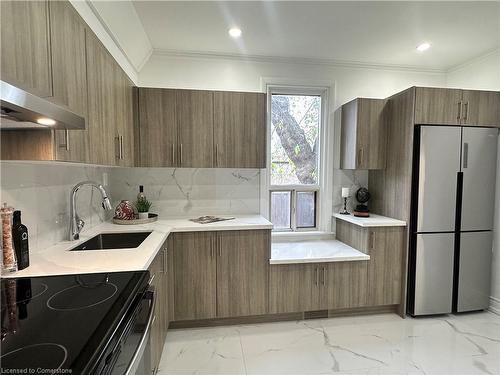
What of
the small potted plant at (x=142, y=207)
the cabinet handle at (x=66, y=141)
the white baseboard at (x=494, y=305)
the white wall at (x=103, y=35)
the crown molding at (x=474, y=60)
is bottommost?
the white baseboard at (x=494, y=305)

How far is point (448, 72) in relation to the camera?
337 centimetres

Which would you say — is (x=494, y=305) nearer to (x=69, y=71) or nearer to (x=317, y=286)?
(x=317, y=286)

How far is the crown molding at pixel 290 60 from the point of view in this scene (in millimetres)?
2922

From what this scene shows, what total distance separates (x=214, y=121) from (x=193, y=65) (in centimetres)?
78

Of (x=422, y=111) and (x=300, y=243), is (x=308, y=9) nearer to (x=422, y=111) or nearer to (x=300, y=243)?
(x=422, y=111)

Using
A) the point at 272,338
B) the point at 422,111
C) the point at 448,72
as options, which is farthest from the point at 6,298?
the point at 448,72

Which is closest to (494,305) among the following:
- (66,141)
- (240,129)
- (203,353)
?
(203,353)

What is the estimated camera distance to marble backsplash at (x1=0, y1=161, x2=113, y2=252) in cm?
143

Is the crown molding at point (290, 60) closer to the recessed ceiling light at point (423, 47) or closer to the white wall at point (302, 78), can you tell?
the white wall at point (302, 78)

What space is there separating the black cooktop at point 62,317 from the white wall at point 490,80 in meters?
3.38

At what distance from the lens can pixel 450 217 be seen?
8.73 feet

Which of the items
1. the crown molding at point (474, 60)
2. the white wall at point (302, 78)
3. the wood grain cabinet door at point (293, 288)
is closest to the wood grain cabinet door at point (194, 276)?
the wood grain cabinet door at point (293, 288)

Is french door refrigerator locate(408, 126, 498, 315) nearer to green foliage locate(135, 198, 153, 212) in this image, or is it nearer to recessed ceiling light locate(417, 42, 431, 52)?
recessed ceiling light locate(417, 42, 431, 52)

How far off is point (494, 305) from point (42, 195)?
13.7 ft
